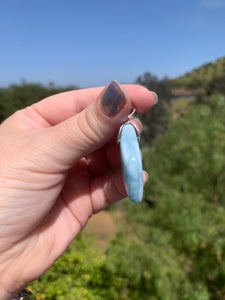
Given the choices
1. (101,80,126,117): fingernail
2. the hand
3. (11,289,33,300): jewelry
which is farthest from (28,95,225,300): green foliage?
(101,80,126,117): fingernail

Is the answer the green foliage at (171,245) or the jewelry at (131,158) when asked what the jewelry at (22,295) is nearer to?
the green foliage at (171,245)

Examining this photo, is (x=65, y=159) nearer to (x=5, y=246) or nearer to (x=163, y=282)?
(x=5, y=246)

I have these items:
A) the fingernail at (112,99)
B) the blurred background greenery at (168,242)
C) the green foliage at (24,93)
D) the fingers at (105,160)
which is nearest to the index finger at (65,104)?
the fingers at (105,160)

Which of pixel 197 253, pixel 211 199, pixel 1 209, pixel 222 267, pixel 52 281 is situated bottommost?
pixel 211 199

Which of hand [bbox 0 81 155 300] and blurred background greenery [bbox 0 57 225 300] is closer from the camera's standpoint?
hand [bbox 0 81 155 300]

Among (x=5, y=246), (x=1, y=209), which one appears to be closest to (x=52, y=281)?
(x=5, y=246)

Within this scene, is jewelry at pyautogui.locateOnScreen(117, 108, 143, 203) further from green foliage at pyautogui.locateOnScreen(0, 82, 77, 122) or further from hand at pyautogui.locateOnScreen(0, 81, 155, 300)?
green foliage at pyautogui.locateOnScreen(0, 82, 77, 122)
